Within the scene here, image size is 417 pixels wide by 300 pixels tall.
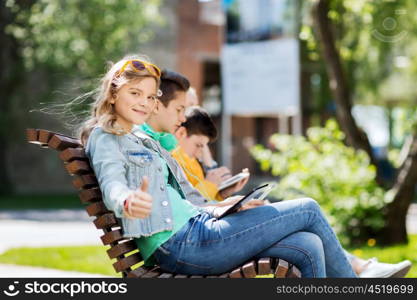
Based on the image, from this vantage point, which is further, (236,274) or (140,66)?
(140,66)

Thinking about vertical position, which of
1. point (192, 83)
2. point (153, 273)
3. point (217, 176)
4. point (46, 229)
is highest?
point (217, 176)

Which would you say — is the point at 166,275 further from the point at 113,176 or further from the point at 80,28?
the point at 80,28

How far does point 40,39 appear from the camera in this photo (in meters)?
19.5

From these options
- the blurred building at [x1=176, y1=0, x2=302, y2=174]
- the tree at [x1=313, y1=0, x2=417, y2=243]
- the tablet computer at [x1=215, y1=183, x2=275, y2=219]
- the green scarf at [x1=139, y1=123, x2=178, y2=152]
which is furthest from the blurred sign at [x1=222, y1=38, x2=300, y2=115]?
the tablet computer at [x1=215, y1=183, x2=275, y2=219]

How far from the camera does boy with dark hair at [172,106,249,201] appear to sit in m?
4.37

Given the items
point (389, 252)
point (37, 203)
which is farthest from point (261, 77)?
point (389, 252)

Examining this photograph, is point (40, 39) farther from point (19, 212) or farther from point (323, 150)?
point (323, 150)

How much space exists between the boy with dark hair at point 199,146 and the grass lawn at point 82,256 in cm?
180

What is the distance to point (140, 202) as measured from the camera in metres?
2.83

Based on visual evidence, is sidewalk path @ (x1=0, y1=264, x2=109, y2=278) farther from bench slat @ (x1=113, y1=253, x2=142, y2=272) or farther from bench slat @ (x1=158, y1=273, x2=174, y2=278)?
bench slat @ (x1=158, y1=273, x2=174, y2=278)

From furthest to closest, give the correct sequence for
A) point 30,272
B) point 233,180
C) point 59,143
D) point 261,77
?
point 261,77, point 30,272, point 233,180, point 59,143

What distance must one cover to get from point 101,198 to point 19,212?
1290 centimetres

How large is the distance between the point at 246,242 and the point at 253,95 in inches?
719

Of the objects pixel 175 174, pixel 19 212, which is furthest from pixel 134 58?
pixel 19 212
